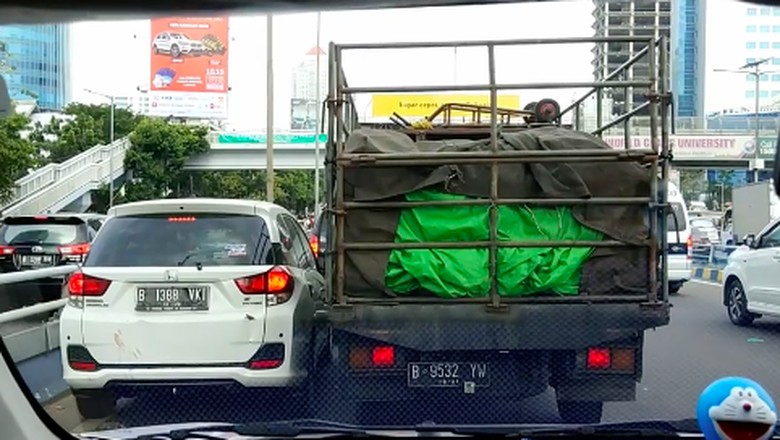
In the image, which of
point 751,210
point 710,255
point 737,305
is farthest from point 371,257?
point 710,255

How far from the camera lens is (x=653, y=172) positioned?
208 inches

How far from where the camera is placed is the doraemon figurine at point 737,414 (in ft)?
10.2

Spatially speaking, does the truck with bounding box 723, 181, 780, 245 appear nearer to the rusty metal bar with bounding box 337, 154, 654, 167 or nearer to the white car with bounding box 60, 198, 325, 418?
the rusty metal bar with bounding box 337, 154, 654, 167

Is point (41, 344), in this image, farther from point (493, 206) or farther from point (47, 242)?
point (47, 242)

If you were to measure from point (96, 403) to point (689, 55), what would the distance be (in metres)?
3.75

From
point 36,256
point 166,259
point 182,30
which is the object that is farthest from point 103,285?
point 36,256

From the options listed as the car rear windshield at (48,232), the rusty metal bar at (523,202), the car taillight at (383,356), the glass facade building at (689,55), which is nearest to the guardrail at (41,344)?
the car taillight at (383,356)

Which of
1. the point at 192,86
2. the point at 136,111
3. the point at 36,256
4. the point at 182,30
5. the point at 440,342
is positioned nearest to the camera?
the point at 182,30

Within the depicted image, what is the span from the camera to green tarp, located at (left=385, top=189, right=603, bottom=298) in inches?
203

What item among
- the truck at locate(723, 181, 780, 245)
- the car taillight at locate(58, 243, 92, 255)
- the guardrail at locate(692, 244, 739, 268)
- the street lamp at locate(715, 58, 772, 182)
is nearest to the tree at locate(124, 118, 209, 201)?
the street lamp at locate(715, 58, 772, 182)

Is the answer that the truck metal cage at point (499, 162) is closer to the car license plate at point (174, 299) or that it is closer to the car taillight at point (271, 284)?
the car taillight at point (271, 284)

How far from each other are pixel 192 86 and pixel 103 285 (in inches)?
73.8

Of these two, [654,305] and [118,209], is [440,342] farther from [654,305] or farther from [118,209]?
[118,209]

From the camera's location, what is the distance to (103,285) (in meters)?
5.59
